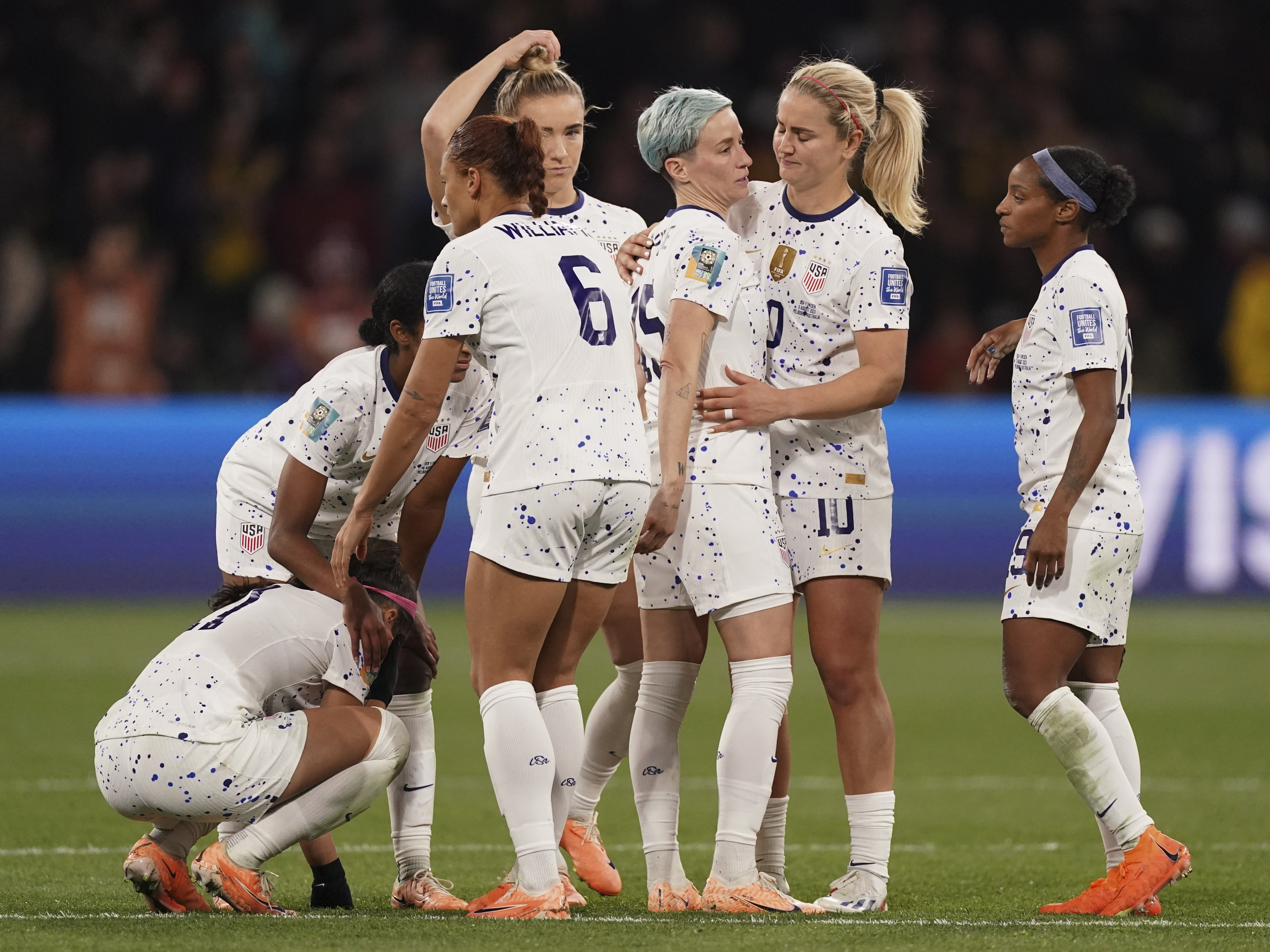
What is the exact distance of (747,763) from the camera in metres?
4.65

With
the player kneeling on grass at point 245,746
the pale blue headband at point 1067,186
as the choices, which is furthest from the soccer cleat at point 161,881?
the pale blue headband at point 1067,186

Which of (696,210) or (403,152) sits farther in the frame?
(403,152)

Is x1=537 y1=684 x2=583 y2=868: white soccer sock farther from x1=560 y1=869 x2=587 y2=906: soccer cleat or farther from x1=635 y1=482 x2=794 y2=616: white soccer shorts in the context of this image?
x1=635 y1=482 x2=794 y2=616: white soccer shorts

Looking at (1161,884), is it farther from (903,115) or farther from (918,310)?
(918,310)

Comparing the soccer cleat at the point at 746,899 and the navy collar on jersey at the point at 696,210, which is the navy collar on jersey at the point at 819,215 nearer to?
the navy collar on jersey at the point at 696,210

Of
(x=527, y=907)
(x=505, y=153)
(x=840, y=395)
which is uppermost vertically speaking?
(x=505, y=153)

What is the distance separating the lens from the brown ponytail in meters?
4.52

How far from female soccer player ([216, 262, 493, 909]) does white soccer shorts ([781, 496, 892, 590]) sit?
99 centimetres

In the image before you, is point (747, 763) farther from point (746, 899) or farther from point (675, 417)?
point (675, 417)

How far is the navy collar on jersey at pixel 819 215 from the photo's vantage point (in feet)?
16.6

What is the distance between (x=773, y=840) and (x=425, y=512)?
1.41 meters

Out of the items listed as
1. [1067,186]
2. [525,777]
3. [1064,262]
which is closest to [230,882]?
[525,777]

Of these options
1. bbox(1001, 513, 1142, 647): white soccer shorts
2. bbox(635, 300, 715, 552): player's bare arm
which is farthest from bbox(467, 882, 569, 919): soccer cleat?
bbox(1001, 513, 1142, 647): white soccer shorts

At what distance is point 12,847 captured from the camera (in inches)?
229
